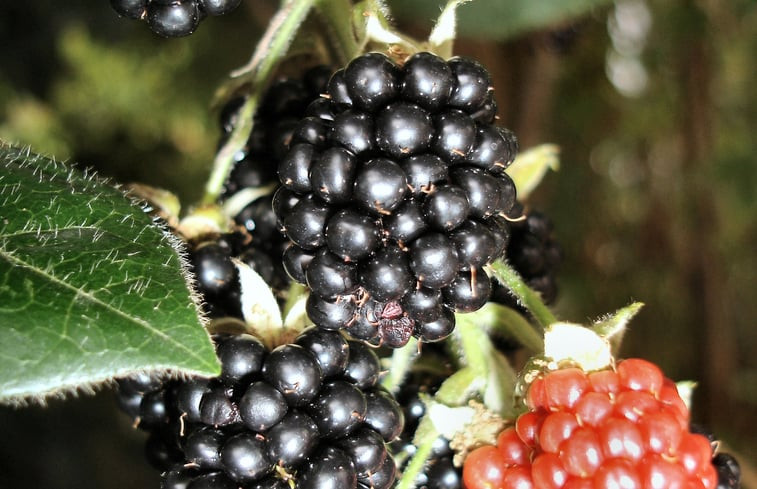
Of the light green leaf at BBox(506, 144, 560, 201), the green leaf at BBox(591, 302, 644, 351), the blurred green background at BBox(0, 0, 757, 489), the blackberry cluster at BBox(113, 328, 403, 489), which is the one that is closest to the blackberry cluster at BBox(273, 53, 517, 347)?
the blackberry cluster at BBox(113, 328, 403, 489)

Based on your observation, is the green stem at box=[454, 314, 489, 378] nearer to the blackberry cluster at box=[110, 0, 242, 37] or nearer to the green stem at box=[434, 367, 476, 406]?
the green stem at box=[434, 367, 476, 406]

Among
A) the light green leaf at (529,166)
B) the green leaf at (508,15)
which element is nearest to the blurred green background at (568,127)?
the green leaf at (508,15)

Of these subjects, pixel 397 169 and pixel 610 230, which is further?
pixel 610 230

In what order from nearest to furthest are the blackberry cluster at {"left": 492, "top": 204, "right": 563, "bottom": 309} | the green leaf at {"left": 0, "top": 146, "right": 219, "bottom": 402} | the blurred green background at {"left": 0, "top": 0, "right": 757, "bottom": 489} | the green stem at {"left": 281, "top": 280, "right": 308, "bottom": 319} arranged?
the green leaf at {"left": 0, "top": 146, "right": 219, "bottom": 402} → the green stem at {"left": 281, "top": 280, "right": 308, "bottom": 319} → the blackberry cluster at {"left": 492, "top": 204, "right": 563, "bottom": 309} → the blurred green background at {"left": 0, "top": 0, "right": 757, "bottom": 489}

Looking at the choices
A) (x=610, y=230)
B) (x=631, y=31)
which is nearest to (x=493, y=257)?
(x=631, y=31)

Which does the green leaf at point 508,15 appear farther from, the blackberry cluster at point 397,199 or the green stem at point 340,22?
the blackberry cluster at point 397,199

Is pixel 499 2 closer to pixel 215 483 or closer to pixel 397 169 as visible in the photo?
pixel 397 169

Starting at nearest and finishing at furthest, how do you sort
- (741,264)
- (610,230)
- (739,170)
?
1. (739,170)
2. (610,230)
3. (741,264)
